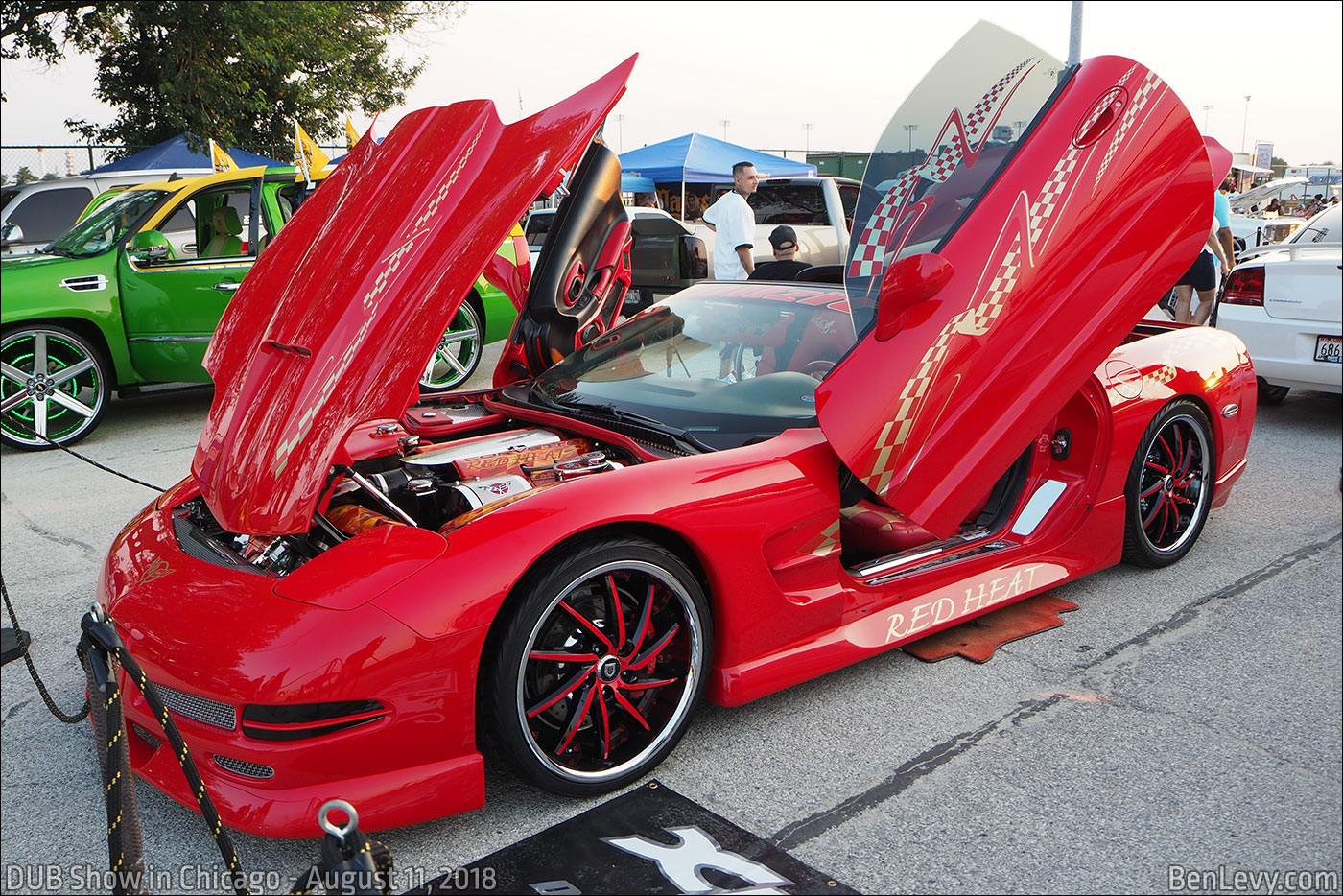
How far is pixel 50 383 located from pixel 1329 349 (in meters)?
8.24

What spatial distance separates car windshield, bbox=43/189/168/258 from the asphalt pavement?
399 cm

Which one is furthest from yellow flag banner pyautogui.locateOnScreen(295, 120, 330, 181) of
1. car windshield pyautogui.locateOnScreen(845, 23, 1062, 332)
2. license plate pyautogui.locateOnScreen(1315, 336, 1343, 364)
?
license plate pyautogui.locateOnScreen(1315, 336, 1343, 364)

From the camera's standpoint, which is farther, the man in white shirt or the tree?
the tree

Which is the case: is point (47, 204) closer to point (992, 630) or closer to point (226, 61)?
point (226, 61)

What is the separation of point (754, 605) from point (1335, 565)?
2.85 meters

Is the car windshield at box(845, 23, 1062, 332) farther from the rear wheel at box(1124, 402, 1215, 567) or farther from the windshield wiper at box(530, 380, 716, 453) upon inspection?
the rear wheel at box(1124, 402, 1215, 567)

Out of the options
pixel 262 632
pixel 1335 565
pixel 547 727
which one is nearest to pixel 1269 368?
pixel 1335 565

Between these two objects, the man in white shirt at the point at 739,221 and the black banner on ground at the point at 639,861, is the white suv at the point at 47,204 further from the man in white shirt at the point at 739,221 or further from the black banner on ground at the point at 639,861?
the black banner on ground at the point at 639,861

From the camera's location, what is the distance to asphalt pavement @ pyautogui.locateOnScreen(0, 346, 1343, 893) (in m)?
2.38

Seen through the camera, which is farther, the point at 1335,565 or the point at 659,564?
the point at 1335,565

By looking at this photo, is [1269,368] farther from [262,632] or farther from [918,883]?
[262,632]

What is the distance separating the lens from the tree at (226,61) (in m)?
14.4

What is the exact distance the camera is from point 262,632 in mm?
2314

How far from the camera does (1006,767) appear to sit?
2760 mm
